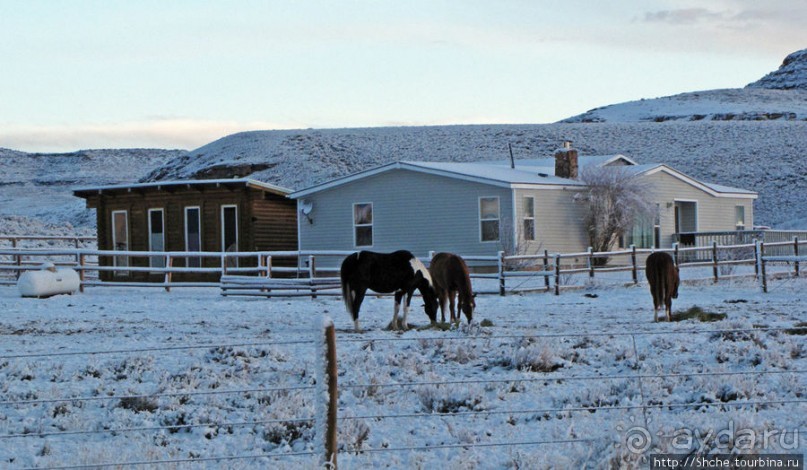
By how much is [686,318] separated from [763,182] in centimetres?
6200

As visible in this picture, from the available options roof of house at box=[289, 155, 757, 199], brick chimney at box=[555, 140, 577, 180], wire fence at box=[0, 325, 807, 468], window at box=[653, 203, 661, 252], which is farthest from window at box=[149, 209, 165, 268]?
wire fence at box=[0, 325, 807, 468]

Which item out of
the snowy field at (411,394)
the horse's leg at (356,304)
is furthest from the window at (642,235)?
the horse's leg at (356,304)

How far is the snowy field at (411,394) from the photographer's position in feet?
30.5

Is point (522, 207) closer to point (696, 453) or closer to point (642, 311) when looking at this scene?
point (642, 311)

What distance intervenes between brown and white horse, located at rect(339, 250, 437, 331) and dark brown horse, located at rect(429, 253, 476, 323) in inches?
24.5

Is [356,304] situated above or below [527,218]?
below

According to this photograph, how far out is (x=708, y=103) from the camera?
12769 cm

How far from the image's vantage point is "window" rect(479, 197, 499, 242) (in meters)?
32.9

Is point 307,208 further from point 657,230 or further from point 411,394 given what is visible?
point 411,394

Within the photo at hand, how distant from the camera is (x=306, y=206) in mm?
36062

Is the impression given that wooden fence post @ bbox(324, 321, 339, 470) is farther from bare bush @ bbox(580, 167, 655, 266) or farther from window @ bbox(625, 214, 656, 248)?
window @ bbox(625, 214, 656, 248)

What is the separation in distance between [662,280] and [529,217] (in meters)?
13.9

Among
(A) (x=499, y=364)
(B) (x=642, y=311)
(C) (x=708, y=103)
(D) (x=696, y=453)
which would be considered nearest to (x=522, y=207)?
(B) (x=642, y=311)

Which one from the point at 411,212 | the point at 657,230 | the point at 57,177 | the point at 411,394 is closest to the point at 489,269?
the point at 411,212
